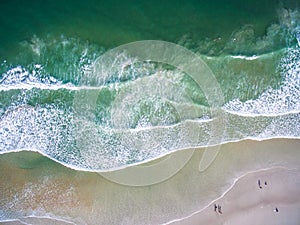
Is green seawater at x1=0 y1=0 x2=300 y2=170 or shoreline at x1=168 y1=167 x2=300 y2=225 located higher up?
green seawater at x1=0 y1=0 x2=300 y2=170

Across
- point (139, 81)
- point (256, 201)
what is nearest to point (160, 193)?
point (256, 201)

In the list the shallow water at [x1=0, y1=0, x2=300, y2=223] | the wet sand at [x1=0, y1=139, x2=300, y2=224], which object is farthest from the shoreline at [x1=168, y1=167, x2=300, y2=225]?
the shallow water at [x1=0, y1=0, x2=300, y2=223]

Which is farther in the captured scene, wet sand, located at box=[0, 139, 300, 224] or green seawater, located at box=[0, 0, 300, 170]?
green seawater, located at box=[0, 0, 300, 170]

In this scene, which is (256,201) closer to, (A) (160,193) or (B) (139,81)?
(A) (160,193)

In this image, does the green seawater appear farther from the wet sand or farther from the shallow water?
the wet sand

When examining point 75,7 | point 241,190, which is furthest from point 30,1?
point 241,190

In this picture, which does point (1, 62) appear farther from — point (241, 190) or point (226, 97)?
point (241, 190)

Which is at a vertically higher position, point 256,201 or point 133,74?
point 133,74
